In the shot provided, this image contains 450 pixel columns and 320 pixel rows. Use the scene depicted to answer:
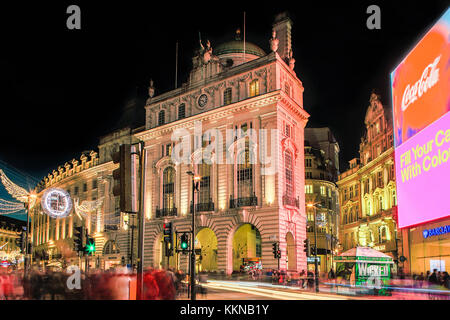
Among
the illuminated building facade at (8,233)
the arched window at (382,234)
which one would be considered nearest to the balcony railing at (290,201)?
the arched window at (382,234)

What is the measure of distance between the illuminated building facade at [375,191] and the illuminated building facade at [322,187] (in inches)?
296

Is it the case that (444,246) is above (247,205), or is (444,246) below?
below

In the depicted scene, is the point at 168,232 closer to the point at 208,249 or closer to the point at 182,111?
the point at 182,111

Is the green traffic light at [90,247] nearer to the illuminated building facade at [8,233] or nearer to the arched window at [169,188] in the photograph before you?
the arched window at [169,188]

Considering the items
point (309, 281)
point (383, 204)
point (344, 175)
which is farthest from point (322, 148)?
point (309, 281)

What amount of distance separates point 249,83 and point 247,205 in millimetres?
13332

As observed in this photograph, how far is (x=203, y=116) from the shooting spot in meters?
52.3

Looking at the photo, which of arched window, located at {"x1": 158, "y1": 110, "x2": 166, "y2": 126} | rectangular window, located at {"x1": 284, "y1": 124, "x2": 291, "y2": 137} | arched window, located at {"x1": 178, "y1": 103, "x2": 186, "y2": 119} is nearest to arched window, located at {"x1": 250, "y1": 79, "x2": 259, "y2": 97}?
rectangular window, located at {"x1": 284, "y1": 124, "x2": 291, "y2": 137}

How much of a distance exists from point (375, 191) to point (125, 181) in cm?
5651

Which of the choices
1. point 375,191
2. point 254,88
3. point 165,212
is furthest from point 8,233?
point 254,88

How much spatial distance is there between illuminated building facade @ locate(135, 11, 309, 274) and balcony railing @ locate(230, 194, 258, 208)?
0.10 metres

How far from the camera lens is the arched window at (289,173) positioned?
4825 centimetres

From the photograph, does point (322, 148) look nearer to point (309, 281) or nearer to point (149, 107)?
point (149, 107)

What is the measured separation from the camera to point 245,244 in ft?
184
